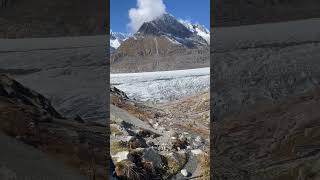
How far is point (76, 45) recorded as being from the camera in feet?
16.1

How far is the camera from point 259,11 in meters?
4.57

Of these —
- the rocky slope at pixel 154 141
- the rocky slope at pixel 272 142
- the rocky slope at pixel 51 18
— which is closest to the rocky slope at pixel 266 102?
the rocky slope at pixel 272 142

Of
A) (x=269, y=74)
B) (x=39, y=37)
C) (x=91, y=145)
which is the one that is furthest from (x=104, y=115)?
(x=269, y=74)

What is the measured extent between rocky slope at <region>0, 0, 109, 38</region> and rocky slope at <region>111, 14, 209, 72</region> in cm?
1381

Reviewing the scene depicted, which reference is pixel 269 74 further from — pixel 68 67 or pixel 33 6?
pixel 33 6

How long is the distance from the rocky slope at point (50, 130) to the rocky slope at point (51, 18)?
0.59m

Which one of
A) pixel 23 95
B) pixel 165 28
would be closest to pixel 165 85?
pixel 23 95

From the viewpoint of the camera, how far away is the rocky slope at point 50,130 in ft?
15.9

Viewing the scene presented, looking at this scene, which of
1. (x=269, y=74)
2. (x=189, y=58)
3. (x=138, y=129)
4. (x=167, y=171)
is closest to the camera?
(x=269, y=74)

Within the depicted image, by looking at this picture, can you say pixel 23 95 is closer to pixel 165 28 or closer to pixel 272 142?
pixel 272 142

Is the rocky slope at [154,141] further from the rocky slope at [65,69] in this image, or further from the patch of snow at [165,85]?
the rocky slope at [65,69]

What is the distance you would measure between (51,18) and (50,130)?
1.23 m

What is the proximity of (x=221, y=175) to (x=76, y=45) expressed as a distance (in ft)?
6.73

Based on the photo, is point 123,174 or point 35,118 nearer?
point 35,118
